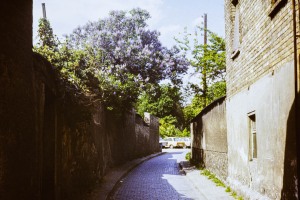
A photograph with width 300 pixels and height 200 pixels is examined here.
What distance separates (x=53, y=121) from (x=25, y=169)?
3.23 m

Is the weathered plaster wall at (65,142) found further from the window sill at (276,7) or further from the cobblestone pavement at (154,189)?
the window sill at (276,7)

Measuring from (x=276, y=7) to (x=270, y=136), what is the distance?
236 cm

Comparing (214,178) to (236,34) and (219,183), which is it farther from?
(236,34)

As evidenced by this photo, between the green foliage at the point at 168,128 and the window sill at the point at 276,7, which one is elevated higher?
the window sill at the point at 276,7

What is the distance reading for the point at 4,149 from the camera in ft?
11.4

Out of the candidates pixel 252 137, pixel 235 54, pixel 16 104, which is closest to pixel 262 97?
pixel 252 137

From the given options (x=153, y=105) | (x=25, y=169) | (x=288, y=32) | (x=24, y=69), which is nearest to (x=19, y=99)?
(x=24, y=69)

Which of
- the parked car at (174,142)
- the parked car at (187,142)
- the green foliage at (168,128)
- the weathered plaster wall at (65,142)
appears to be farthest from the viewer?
the green foliage at (168,128)

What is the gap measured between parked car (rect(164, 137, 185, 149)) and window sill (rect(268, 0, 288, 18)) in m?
39.7

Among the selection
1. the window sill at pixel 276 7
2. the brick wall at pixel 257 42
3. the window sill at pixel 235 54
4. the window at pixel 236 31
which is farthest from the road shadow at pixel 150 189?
the window sill at pixel 276 7

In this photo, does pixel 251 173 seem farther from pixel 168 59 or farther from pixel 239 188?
pixel 168 59

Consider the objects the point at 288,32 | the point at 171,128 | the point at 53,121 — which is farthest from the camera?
the point at 171,128

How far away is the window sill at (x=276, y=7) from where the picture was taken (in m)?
5.95

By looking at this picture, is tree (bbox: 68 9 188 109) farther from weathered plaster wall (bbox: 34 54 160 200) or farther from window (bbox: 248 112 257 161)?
window (bbox: 248 112 257 161)
